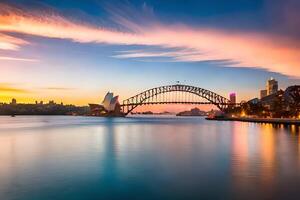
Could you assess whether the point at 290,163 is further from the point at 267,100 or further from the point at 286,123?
the point at 267,100

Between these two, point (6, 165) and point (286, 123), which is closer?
point (6, 165)

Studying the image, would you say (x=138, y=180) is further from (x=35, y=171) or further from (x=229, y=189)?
(x=35, y=171)

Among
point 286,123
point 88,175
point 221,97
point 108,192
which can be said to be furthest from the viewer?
point 221,97

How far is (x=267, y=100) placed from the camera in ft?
522

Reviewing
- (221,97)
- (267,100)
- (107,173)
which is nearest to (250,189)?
(107,173)

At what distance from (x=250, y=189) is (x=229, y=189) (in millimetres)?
1030

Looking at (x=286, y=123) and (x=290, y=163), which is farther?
(x=286, y=123)

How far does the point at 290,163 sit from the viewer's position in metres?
26.7

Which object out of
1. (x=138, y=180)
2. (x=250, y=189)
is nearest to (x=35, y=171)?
(x=138, y=180)

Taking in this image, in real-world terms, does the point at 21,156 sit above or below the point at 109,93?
below

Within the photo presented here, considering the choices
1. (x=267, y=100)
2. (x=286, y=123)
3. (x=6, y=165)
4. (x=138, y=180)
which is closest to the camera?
(x=138, y=180)

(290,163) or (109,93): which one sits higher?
(109,93)

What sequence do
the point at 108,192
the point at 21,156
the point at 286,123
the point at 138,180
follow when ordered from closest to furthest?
the point at 108,192 → the point at 138,180 → the point at 21,156 → the point at 286,123

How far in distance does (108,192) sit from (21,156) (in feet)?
54.8
